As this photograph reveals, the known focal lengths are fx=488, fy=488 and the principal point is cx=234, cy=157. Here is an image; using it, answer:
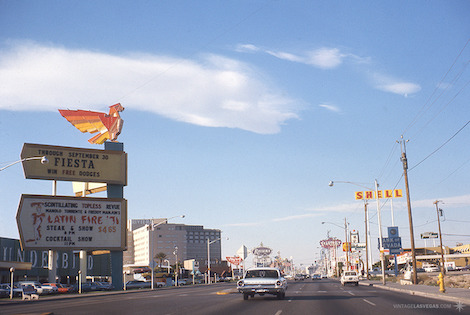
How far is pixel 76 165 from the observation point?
4797cm

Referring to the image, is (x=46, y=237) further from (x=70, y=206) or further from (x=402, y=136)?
(x=402, y=136)

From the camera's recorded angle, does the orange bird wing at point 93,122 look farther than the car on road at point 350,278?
Yes

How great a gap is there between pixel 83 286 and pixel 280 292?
4379cm

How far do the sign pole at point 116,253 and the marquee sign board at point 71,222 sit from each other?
4.86ft

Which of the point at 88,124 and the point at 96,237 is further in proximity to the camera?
the point at 88,124

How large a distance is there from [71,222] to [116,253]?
667 centimetres

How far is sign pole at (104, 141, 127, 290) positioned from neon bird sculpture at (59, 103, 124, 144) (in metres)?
2.20

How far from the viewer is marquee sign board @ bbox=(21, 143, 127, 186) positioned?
4522 cm

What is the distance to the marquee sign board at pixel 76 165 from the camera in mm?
45219

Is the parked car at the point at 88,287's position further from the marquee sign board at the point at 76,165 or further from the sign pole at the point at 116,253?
the marquee sign board at the point at 76,165

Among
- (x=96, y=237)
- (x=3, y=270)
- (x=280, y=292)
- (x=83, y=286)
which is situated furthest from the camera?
(x=3, y=270)

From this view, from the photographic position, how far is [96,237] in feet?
156

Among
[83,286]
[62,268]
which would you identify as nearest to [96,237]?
[83,286]

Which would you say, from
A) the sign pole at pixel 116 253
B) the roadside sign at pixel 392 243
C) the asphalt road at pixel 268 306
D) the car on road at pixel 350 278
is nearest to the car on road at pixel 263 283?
the asphalt road at pixel 268 306
